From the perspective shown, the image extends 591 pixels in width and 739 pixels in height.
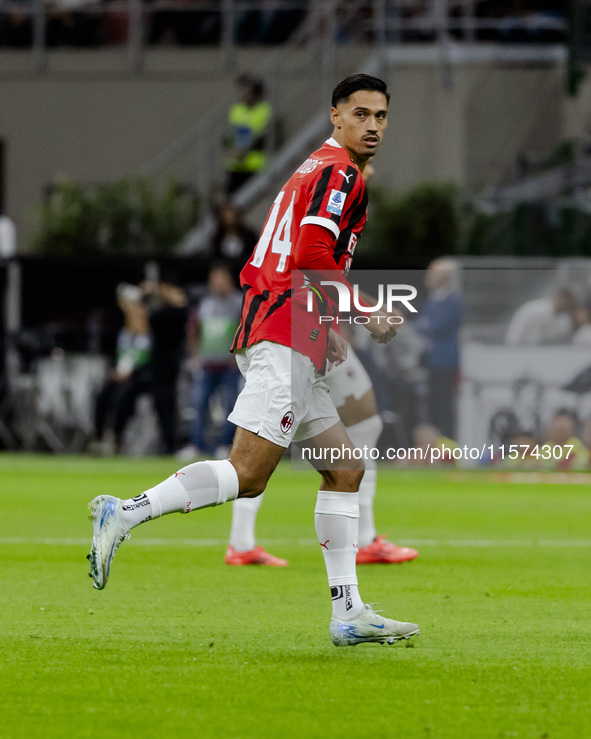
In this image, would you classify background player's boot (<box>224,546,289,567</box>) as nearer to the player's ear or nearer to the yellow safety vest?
the player's ear

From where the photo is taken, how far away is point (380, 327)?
16.9 ft

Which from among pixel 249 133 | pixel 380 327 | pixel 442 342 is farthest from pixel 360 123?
Result: pixel 249 133

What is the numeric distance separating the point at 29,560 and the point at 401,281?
8.95 m

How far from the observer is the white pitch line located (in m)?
8.78

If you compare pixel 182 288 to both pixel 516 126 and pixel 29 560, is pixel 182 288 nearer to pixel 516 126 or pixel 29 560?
pixel 516 126

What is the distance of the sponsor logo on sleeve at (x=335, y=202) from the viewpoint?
505cm

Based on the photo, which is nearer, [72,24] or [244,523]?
[244,523]

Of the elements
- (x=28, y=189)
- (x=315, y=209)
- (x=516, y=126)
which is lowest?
(x=28, y=189)

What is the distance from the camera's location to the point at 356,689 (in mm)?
4398

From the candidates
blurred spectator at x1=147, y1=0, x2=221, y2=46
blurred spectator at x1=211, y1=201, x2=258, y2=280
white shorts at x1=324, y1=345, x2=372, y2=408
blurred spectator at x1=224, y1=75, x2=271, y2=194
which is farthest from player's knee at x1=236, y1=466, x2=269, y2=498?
blurred spectator at x1=147, y1=0, x2=221, y2=46

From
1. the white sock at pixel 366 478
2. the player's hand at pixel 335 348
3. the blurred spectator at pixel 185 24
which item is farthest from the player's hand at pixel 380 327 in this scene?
the blurred spectator at pixel 185 24

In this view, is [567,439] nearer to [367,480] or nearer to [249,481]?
[367,480]

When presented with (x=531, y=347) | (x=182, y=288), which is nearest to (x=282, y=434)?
(x=531, y=347)

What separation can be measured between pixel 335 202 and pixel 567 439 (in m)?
10.00
